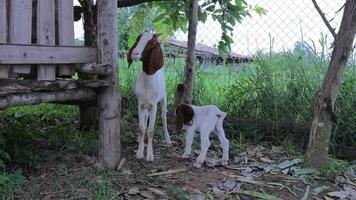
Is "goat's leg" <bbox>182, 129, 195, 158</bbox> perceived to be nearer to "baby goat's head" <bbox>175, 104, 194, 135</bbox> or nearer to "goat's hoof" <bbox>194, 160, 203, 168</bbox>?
"baby goat's head" <bbox>175, 104, 194, 135</bbox>

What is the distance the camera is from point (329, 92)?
4.44 meters

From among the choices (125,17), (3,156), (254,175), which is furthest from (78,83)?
(125,17)

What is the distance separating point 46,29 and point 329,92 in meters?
2.62

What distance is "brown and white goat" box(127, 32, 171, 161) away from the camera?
4.42m

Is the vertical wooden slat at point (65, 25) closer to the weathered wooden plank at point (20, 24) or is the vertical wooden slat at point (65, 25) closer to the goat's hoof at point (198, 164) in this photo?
the weathered wooden plank at point (20, 24)

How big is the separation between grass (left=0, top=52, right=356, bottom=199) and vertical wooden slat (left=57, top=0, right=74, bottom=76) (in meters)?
0.93

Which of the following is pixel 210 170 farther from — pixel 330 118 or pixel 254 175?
pixel 330 118

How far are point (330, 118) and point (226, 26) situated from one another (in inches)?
83.9

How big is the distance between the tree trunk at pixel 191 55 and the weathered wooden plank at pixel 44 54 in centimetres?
226

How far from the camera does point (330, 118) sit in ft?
14.8

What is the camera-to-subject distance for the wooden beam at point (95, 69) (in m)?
4.12

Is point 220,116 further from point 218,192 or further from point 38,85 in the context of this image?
point 38,85

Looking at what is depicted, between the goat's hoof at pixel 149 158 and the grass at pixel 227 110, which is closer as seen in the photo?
the grass at pixel 227 110

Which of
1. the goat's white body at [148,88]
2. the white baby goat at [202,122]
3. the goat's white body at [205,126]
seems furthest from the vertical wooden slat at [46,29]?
the goat's white body at [205,126]
